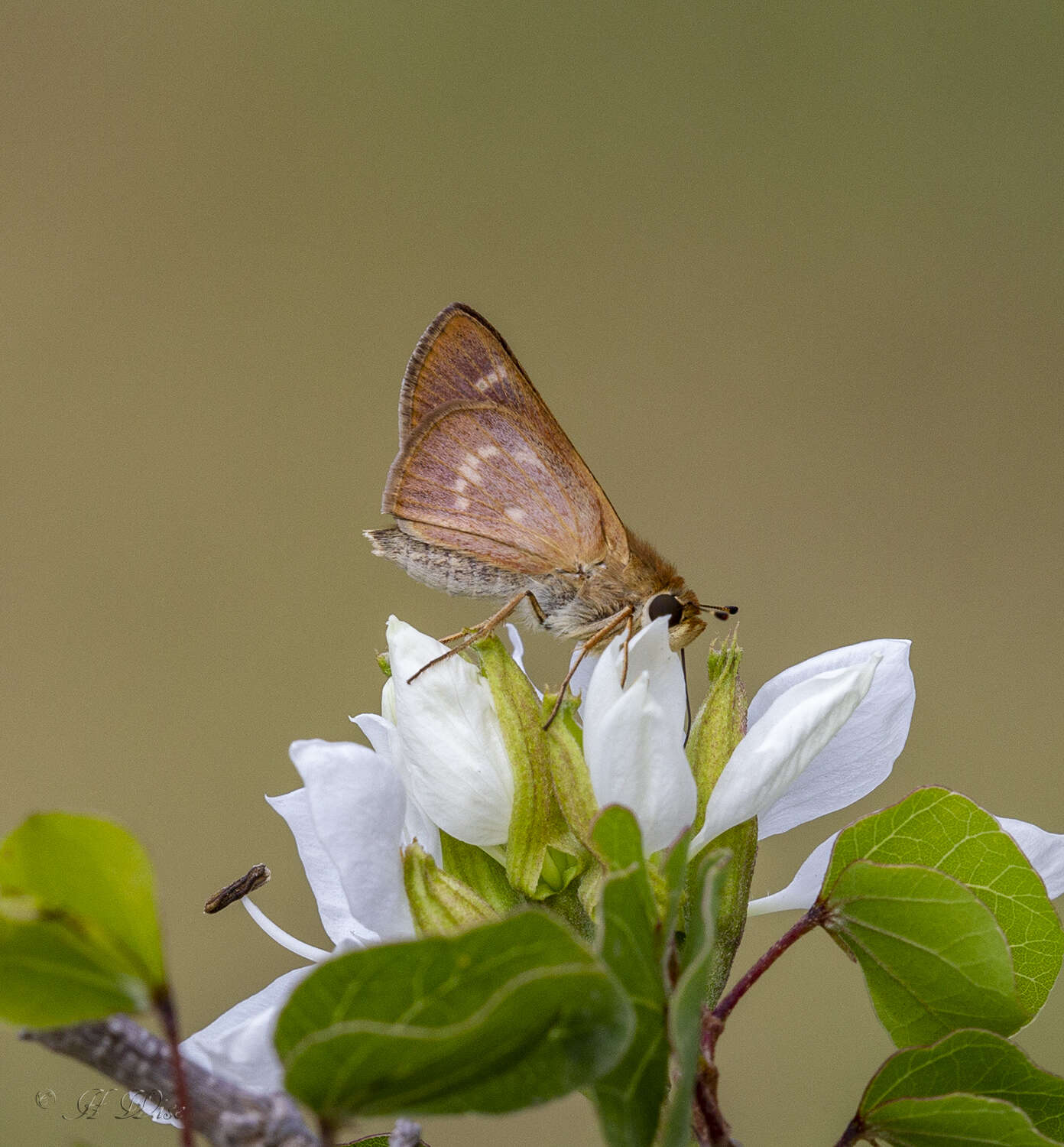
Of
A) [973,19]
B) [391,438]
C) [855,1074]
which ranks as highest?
[973,19]

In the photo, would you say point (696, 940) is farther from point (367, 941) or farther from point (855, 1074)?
point (855, 1074)

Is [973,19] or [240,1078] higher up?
[973,19]

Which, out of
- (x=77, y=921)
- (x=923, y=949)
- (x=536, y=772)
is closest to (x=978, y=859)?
(x=923, y=949)

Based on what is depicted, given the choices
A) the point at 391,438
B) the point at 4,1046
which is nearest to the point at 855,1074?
the point at 4,1046

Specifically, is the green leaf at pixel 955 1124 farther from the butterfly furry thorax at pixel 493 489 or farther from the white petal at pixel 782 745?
the butterfly furry thorax at pixel 493 489

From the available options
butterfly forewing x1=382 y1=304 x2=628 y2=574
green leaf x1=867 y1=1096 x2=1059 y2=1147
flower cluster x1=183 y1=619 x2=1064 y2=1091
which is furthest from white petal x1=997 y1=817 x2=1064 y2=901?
butterfly forewing x1=382 y1=304 x2=628 y2=574

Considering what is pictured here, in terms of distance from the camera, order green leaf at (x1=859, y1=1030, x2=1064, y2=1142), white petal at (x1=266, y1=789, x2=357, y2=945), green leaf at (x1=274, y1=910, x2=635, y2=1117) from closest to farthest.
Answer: green leaf at (x1=274, y1=910, x2=635, y2=1117) < green leaf at (x1=859, y1=1030, x2=1064, y2=1142) < white petal at (x1=266, y1=789, x2=357, y2=945)

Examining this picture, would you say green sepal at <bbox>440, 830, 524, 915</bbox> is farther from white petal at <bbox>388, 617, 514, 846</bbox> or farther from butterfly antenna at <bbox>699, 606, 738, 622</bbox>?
butterfly antenna at <bbox>699, 606, 738, 622</bbox>

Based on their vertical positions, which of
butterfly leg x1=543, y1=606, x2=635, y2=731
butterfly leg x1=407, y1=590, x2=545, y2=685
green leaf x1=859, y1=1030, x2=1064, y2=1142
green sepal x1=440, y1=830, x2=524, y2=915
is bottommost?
green leaf x1=859, y1=1030, x2=1064, y2=1142
